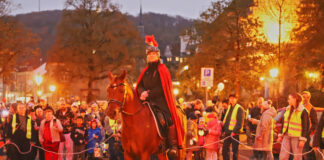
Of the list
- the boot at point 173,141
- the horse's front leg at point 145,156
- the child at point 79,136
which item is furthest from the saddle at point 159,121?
the child at point 79,136

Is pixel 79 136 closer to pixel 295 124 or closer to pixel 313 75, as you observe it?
pixel 295 124

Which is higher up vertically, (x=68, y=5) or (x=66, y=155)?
(x=68, y=5)

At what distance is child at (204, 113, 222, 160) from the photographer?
14.8 metres

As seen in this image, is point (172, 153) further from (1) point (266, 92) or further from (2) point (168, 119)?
(1) point (266, 92)

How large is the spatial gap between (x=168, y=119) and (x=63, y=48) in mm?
50250

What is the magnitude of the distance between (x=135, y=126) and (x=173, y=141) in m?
1.09

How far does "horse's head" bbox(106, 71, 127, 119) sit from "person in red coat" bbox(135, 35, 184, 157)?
859mm

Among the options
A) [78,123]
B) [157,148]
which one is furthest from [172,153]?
[78,123]

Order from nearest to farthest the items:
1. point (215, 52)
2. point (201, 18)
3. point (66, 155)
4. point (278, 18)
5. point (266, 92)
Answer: point (66, 155) < point (278, 18) < point (215, 52) < point (201, 18) < point (266, 92)

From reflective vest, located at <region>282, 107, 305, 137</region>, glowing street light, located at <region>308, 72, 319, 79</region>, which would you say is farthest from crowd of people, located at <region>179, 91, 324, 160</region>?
glowing street light, located at <region>308, 72, 319, 79</region>

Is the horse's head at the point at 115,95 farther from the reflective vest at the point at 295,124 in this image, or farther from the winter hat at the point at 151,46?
the reflective vest at the point at 295,124

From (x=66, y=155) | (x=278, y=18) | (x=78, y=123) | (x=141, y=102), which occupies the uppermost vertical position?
(x=278, y=18)

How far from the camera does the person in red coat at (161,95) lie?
1069 centimetres

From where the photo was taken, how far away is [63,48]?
5944 cm
